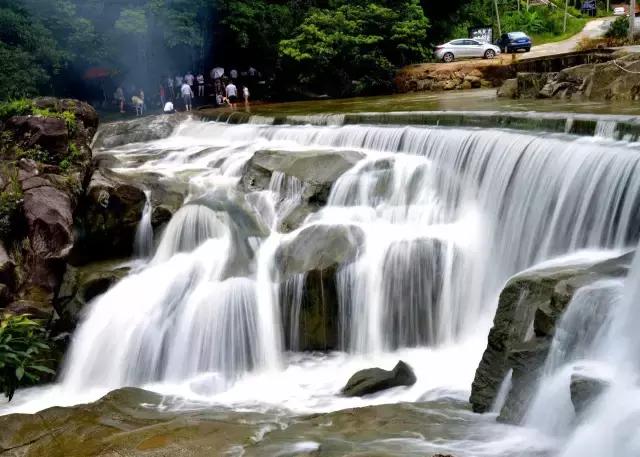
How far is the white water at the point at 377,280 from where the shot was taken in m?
8.66

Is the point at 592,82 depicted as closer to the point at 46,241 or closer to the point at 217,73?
the point at 46,241

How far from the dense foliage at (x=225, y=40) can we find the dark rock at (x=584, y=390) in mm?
22614

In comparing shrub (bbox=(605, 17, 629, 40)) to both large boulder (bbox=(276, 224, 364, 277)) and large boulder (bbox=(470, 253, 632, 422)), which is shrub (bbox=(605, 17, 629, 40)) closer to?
large boulder (bbox=(276, 224, 364, 277))

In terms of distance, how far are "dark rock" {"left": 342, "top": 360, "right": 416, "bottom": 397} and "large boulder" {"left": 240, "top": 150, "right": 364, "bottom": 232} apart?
357 cm

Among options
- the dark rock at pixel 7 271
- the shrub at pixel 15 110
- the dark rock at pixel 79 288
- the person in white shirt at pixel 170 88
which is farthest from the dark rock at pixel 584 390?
the person in white shirt at pixel 170 88

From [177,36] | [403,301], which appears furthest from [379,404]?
[177,36]

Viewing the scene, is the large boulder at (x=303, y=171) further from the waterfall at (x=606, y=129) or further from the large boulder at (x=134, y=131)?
the large boulder at (x=134, y=131)

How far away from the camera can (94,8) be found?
28.2 meters

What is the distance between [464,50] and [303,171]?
2083 cm

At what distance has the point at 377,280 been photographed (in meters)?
9.88

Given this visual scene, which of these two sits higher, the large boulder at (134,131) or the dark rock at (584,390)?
the large boulder at (134,131)

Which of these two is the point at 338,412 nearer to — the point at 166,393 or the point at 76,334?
the point at 166,393

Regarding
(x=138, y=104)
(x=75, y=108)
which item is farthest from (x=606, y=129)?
(x=138, y=104)

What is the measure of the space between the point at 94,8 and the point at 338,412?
25.7m
